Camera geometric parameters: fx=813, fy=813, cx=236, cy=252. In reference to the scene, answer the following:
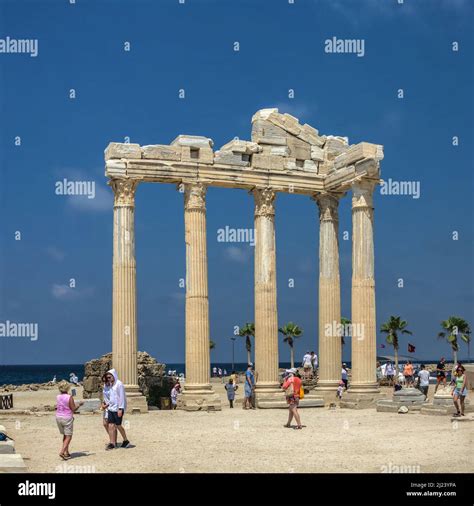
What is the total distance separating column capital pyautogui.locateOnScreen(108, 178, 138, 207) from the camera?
33375 millimetres

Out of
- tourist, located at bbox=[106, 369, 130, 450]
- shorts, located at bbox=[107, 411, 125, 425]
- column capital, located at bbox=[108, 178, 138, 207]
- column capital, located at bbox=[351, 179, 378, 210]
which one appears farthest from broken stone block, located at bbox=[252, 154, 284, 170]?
shorts, located at bbox=[107, 411, 125, 425]

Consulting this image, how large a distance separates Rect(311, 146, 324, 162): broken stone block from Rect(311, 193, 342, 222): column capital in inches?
66.4

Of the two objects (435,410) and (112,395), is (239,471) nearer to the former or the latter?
(112,395)

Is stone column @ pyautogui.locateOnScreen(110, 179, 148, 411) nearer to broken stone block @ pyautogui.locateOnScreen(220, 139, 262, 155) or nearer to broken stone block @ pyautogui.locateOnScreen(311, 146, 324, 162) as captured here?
broken stone block @ pyautogui.locateOnScreen(220, 139, 262, 155)

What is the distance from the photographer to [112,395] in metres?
19.9

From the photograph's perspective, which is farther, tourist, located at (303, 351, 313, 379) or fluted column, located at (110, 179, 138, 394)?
tourist, located at (303, 351, 313, 379)

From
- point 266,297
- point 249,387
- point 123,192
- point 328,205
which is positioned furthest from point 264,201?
point 249,387

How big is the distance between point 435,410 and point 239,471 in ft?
45.6

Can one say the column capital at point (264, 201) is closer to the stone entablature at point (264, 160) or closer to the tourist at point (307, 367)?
the stone entablature at point (264, 160)

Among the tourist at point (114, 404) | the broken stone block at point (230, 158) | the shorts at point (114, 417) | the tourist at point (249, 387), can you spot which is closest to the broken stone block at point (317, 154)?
the broken stone block at point (230, 158)

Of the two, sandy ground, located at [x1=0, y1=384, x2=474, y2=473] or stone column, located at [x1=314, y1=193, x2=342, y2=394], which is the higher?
stone column, located at [x1=314, y1=193, x2=342, y2=394]

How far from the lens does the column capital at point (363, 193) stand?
116ft

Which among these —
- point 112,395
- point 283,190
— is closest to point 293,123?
point 283,190

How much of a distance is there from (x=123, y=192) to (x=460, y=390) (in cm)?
1549
